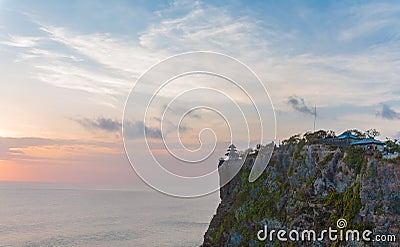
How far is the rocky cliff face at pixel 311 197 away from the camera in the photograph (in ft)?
113

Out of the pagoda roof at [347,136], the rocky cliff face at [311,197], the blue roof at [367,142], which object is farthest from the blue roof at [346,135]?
the rocky cliff face at [311,197]

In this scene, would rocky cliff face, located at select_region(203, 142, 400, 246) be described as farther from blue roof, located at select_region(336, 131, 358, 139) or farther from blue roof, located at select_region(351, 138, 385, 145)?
blue roof, located at select_region(336, 131, 358, 139)

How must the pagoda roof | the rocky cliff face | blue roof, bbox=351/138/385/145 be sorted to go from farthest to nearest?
1. the pagoda roof
2. blue roof, bbox=351/138/385/145
3. the rocky cliff face

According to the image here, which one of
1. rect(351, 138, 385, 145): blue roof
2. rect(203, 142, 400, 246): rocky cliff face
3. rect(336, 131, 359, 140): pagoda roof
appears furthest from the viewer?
rect(336, 131, 359, 140): pagoda roof

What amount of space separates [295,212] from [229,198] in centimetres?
1882

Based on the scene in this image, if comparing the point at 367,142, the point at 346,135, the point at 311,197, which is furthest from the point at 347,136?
the point at 311,197

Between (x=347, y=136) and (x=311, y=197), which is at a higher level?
(x=347, y=136)

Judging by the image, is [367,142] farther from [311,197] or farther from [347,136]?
[311,197]

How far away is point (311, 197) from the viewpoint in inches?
1747

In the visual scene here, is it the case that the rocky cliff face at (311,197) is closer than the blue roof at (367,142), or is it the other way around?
the rocky cliff face at (311,197)

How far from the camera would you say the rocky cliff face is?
34.6 metres

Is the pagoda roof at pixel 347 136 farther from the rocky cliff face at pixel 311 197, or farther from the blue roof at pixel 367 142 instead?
the rocky cliff face at pixel 311 197

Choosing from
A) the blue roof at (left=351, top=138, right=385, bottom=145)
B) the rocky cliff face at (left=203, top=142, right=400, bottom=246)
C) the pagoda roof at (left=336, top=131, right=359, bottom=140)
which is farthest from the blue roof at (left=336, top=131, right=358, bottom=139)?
the rocky cliff face at (left=203, top=142, right=400, bottom=246)

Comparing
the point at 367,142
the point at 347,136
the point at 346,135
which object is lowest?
the point at 367,142
